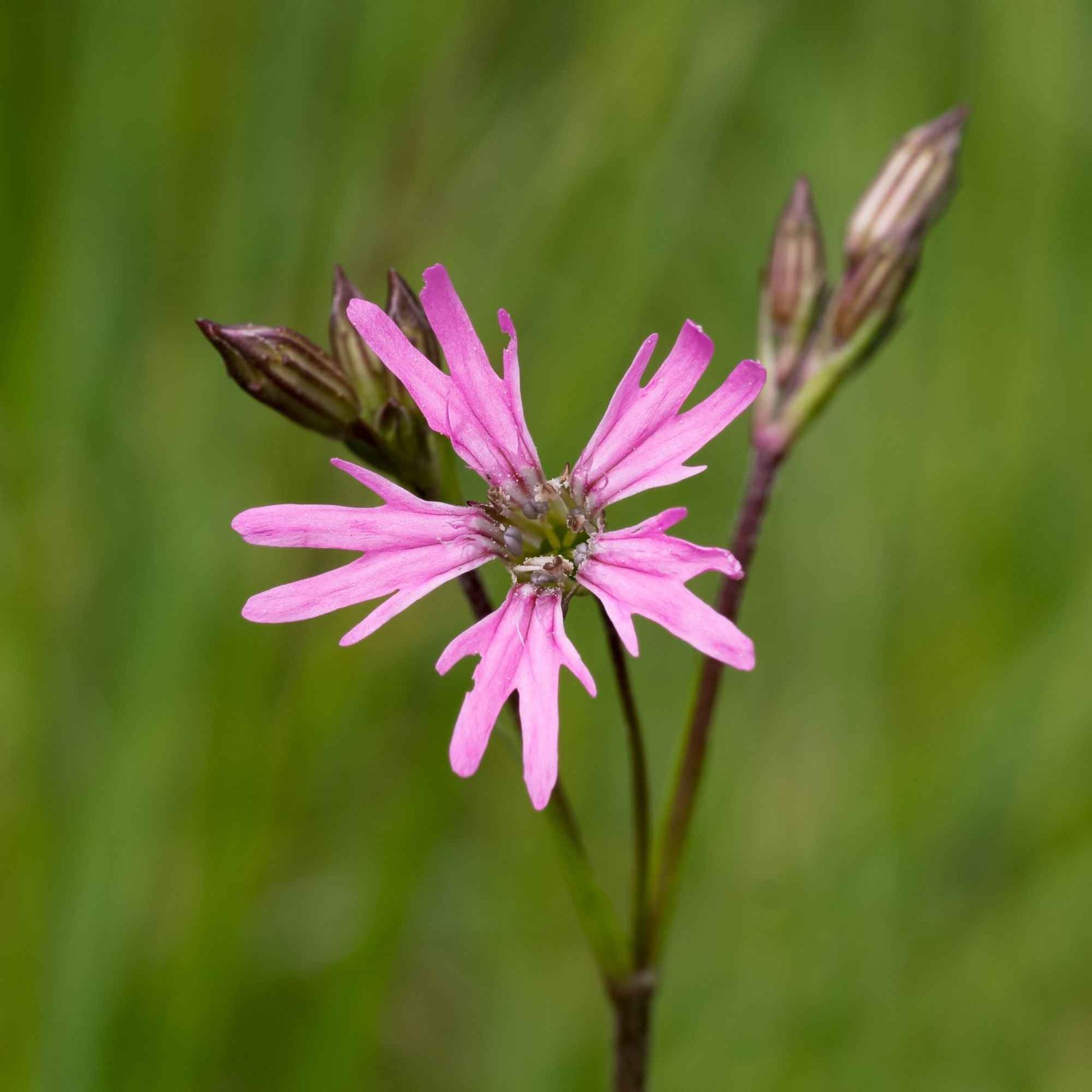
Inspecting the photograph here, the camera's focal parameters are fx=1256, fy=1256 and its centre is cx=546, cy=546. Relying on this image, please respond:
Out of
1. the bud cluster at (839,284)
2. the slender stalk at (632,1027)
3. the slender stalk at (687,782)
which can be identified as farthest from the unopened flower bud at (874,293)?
the slender stalk at (632,1027)

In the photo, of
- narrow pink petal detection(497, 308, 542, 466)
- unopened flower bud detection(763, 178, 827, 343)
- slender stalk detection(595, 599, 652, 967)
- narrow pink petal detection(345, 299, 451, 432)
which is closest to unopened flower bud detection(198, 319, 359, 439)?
narrow pink petal detection(345, 299, 451, 432)

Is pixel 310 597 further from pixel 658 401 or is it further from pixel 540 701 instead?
pixel 658 401

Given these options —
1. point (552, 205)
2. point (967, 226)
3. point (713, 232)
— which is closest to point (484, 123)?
point (552, 205)

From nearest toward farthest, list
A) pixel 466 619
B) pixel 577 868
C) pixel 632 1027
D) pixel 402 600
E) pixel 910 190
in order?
pixel 402 600
pixel 577 868
pixel 632 1027
pixel 910 190
pixel 466 619

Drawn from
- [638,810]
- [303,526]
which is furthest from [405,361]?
[638,810]

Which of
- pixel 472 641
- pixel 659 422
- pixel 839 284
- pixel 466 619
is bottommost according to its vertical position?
pixel 466 619

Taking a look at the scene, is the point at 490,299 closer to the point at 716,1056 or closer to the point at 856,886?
the point at 856,886

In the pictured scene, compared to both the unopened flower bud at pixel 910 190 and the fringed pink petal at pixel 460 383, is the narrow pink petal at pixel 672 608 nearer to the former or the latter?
the fringed pink petal at pixel 460 383

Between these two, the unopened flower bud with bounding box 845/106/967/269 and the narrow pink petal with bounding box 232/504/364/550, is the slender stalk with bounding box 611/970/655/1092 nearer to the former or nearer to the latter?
the narrow pink petal with bounding box 232/504/364/550
